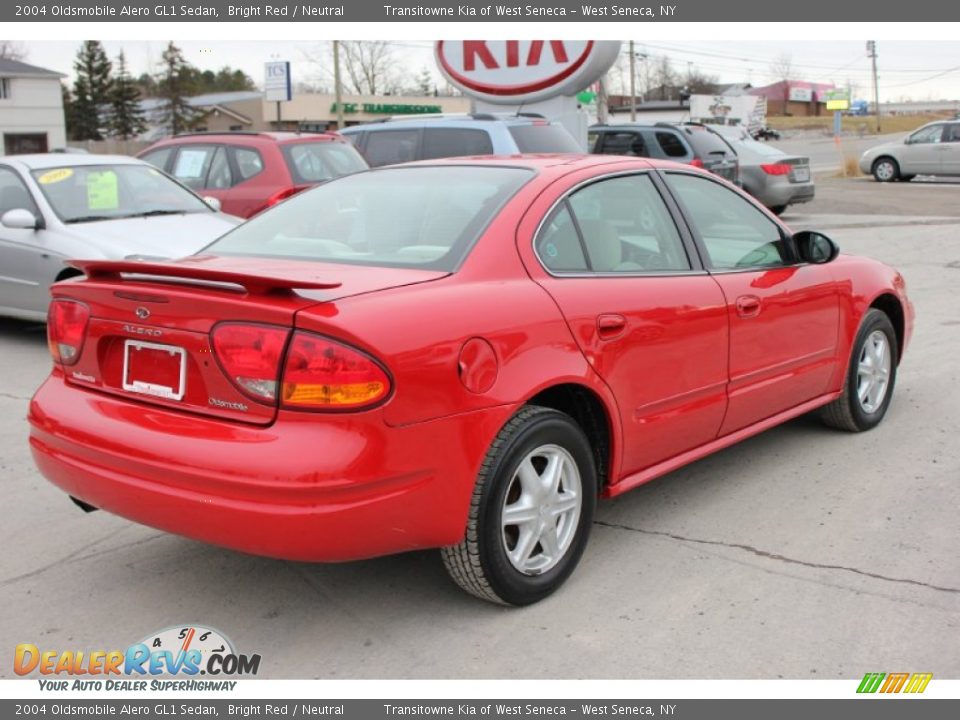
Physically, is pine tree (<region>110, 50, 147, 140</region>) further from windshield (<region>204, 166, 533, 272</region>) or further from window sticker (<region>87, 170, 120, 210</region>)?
windshield (<region>204, 166, 533, 272</region>)

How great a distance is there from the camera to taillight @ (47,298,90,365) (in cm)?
368

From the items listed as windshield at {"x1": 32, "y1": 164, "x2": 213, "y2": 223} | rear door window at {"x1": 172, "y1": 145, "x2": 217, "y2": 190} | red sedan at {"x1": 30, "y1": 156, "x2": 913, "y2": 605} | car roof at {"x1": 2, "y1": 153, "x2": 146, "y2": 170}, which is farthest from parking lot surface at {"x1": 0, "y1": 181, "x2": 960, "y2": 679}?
rear door window at {"x1": 172, "y1": 145, "x2": 217, "y2": 190}

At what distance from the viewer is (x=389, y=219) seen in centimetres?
405

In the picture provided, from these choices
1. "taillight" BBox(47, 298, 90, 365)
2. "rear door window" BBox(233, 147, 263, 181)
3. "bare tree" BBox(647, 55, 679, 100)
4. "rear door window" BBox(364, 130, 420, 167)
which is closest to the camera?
"taillight" BBox(47, 298, 90, 365)

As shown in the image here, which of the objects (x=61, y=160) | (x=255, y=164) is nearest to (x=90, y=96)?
(x=255, y=164)

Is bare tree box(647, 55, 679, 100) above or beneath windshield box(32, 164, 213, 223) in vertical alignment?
above

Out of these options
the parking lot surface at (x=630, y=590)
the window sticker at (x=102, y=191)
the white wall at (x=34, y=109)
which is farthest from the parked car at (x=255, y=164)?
the white wall at (x=34, y=109)

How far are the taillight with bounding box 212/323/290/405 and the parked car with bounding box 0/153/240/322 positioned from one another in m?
4.82

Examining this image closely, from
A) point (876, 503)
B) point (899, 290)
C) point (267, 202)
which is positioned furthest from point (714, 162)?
point (876, 503)

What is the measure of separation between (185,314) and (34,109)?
63.7m

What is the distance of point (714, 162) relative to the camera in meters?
16.2

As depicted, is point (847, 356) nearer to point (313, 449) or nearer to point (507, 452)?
point (507, 452)

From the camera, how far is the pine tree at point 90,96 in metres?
89.8

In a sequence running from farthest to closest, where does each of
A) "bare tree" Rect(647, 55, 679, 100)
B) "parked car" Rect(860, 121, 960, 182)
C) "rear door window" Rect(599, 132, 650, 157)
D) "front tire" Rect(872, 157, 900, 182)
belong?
"bare tree" Rect(647, 55, 679, 100), "front tire" Rect(872, 157, 900, 182), "parked car" Rect(860, 121, 960, 182), "rear door window" Rect(599, 132, 650, 157)
